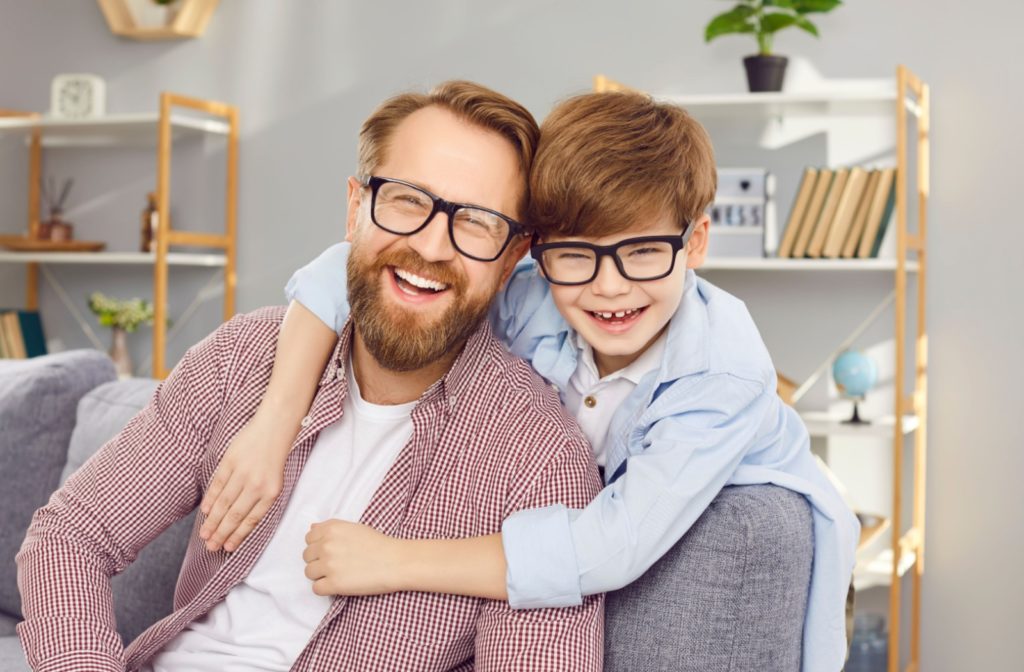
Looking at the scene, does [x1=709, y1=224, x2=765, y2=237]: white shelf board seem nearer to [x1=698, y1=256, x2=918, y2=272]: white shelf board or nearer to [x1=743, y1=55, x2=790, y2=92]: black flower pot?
[x1=698, y1=256, x2=918, y2=272]: white shelf board

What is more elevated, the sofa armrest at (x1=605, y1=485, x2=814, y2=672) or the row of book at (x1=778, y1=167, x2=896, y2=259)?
the row of book at (x1=778, y1=167, x2=896, y2=259)

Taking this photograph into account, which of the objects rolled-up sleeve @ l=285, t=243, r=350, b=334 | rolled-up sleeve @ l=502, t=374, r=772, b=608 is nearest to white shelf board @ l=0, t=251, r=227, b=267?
rolled-up sleeve @ l=285, t=243, r=350, b=334

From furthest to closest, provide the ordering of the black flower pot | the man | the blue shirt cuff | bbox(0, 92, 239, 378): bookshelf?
bbox(0, 92, 239, 378): bookshelf < the black flower pot < the man < the blue shirt cuff

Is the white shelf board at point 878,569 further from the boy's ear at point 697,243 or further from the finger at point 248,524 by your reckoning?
the finger at point 248,524

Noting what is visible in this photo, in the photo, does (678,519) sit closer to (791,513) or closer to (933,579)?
(791,513)

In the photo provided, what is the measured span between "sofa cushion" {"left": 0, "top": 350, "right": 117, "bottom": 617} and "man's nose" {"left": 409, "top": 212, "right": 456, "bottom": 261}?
1046mm

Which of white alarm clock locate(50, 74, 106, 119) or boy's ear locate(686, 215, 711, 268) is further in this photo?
white alarm clock locate(50, 74, 106, 119)

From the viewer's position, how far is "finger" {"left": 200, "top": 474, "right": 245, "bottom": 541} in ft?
4.25

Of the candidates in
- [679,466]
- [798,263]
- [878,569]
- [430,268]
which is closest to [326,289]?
[430,268]

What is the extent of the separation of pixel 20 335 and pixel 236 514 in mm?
2578

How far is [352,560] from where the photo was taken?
1.21 meters

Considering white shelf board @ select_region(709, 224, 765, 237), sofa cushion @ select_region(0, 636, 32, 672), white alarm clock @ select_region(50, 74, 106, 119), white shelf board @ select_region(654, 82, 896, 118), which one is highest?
white alarm clock @ select_region(50, 74, 106, 119)

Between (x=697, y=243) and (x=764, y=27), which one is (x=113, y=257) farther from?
(x=697, y=243)

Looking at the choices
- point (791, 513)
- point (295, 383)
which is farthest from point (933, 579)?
point (295, 383)
